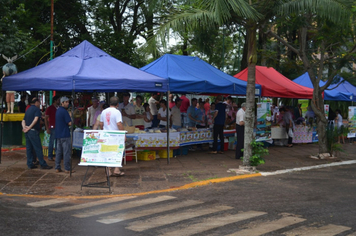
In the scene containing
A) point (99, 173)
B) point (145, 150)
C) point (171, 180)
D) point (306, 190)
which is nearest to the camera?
point (306, 190)

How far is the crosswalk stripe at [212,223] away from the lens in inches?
247

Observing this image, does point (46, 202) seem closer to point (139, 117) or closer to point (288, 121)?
point (139, 117)

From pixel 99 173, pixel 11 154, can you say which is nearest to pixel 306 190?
pixel 99 173

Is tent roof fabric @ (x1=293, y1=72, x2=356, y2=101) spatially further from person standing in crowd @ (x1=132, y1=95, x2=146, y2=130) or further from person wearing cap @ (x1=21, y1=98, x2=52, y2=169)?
person wearing cap @ (x1=21, y1=98, x2=52, y2=169)

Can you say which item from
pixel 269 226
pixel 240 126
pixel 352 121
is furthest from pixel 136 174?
pixel 352 121

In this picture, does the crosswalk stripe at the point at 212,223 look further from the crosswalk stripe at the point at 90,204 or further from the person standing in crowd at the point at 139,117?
the person standing in crowd at the point at 139,117

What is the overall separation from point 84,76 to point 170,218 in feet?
17.8

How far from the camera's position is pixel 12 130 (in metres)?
17.0

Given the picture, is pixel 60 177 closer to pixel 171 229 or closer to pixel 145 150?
pixel 145 150

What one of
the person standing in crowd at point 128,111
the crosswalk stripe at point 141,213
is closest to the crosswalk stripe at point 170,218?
the crosswalk stripe at point 141,213

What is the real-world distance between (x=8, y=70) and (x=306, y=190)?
10.8 m

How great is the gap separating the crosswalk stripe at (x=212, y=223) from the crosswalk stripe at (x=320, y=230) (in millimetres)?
970

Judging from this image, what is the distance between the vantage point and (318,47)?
16844mm

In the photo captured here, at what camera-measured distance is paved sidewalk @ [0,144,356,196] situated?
31.3 ft
